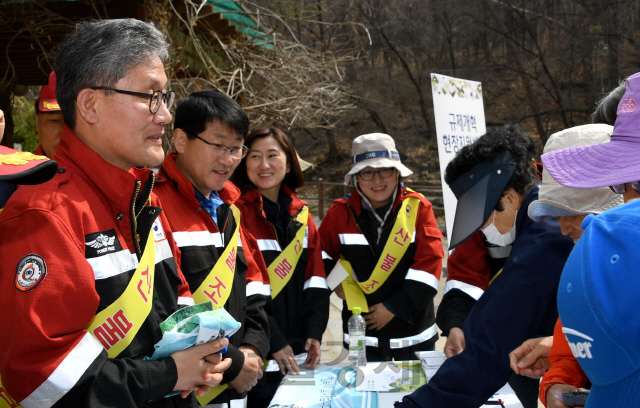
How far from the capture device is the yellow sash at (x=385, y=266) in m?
3.13

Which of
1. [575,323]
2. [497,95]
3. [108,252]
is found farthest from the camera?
[497,95]

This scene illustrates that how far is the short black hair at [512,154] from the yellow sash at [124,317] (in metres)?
1.41

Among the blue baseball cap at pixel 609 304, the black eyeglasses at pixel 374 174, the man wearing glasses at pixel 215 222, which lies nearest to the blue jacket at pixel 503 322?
the man wearing glasses at pixel 215 222

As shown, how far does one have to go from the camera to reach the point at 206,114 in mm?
2479

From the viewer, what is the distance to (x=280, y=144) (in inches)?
126

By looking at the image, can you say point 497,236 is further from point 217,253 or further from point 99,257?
point 99,257

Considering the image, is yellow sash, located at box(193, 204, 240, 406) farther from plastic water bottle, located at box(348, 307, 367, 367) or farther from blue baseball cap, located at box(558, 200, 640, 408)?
blue baseball cap, located at box(558, 200, 640, 408)

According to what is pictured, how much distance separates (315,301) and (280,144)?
37.3 inches

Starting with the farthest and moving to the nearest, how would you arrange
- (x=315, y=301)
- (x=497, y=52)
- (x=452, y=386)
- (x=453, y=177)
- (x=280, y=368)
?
1. (x=497, y=52)
2. (x=315, y=301)
3. (x=280, y=368)
4. (x=453, y=177)
5. (x=452, y=386)

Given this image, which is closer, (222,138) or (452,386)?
(452,386)

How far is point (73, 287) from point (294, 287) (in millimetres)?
1831

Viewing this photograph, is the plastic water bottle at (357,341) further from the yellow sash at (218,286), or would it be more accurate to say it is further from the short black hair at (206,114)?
the short black hair at (206,114)

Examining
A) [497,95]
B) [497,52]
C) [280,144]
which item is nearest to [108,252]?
[280,144]

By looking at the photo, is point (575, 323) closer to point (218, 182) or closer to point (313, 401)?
point (313, 401)
